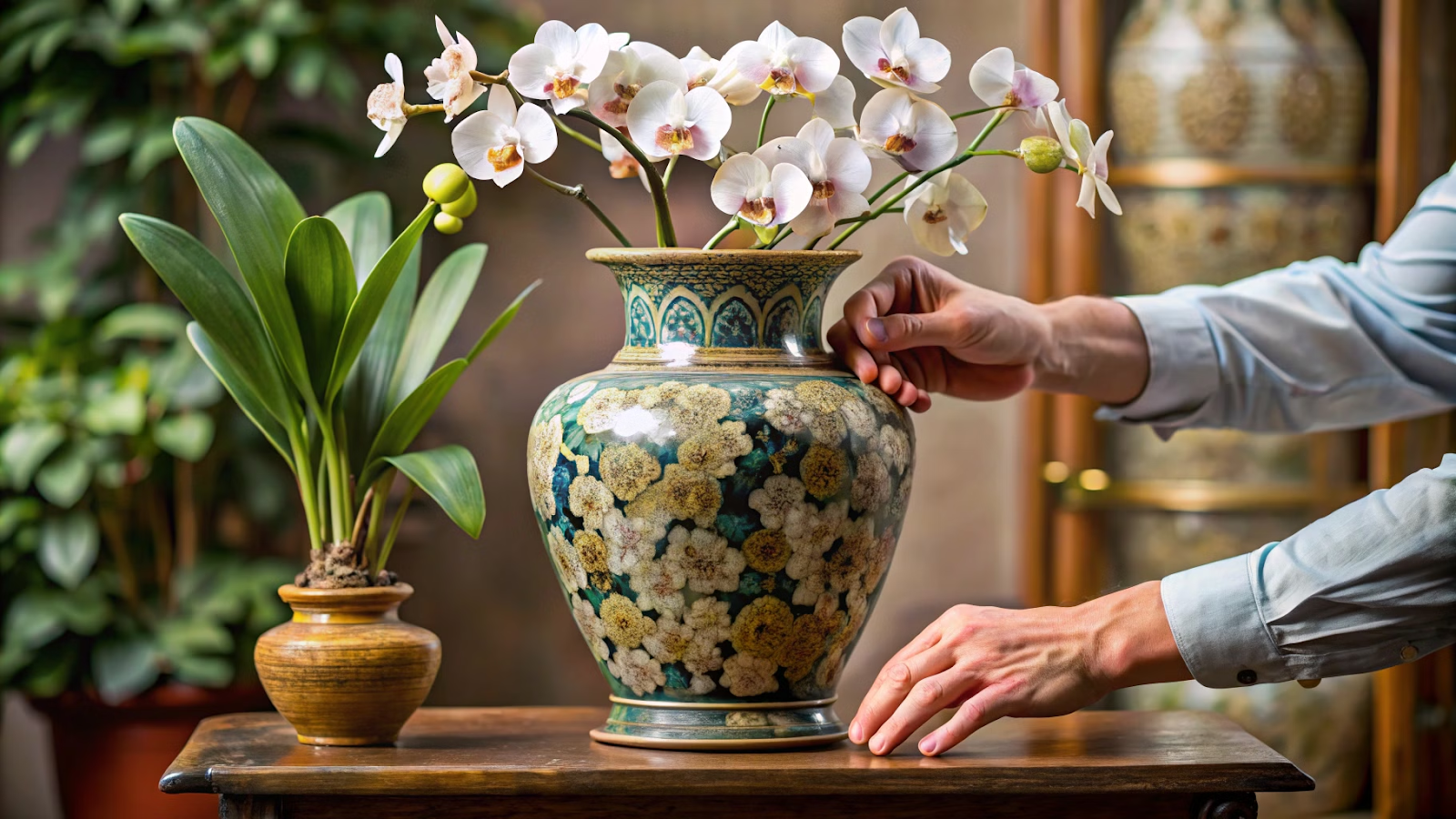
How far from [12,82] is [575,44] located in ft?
6.04

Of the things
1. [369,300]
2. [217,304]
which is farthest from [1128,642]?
[217,304]

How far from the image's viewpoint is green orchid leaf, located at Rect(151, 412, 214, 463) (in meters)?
2.16

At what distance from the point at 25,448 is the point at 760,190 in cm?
158

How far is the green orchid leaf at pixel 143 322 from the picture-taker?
2.20m

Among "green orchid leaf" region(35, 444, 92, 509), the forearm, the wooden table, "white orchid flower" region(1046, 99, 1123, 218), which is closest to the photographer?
the wooden table

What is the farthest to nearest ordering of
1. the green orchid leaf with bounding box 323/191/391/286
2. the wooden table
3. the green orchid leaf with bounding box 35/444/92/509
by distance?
the green orchid leaf with bounding box 35/444/92/509
the green orchid leaf with bounding box 323/191/391/286
the wooden table

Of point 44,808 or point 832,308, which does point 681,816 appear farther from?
point 44,808

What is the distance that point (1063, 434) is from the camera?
2475mm

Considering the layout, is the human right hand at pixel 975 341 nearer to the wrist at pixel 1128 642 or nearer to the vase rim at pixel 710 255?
the vase rim at pixel 710 255

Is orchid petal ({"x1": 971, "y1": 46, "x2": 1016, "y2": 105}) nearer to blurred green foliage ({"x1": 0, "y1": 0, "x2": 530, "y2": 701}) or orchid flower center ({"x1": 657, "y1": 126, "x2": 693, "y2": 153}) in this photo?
orchid flower center ({"x1": 657, "y1": 126, "x2": 693, "y2": 153})

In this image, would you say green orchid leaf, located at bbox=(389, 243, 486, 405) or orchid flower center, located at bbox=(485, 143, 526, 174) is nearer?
orchid flower center, located at bbox=(485, 143, 526, 174)

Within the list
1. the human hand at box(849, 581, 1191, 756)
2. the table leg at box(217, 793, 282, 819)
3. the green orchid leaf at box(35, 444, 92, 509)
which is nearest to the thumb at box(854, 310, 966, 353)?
the human hand at box(849, 581, 1191, 756)

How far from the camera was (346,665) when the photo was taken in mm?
1011

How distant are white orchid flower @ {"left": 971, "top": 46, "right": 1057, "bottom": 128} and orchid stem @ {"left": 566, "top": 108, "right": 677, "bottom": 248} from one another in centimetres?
24
